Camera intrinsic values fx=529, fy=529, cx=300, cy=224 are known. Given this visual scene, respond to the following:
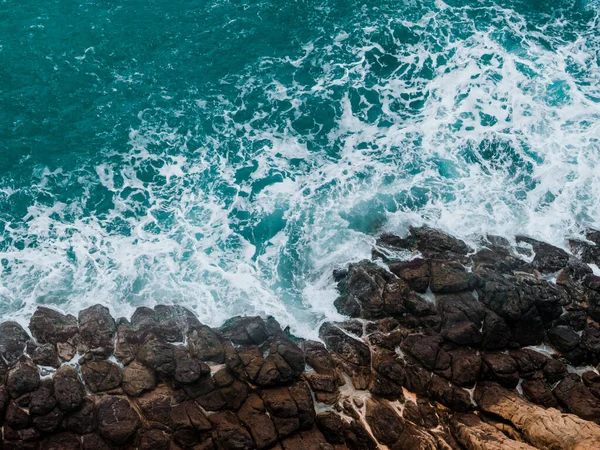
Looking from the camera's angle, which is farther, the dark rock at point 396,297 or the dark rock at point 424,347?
the dark rock at point 396,297

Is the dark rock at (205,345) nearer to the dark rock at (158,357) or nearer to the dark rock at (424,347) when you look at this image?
the dark rock at (158,357)

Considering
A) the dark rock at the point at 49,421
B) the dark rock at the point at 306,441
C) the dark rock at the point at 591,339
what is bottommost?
the dark rock at the point at 306,441

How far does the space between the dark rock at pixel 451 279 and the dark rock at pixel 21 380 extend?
2672 centimetres

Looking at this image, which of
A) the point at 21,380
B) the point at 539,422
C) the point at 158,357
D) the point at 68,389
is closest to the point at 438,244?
the point at 539,422

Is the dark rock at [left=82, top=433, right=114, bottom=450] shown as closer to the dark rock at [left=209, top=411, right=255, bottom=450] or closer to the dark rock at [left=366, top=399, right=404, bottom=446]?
the dark rock at [left=209, top=411, right=255, bottom=450]

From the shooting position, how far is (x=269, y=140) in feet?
163

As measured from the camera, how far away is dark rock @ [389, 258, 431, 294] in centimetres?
3800

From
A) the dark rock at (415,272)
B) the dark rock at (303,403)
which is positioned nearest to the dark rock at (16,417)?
the dark rock at (303,403)

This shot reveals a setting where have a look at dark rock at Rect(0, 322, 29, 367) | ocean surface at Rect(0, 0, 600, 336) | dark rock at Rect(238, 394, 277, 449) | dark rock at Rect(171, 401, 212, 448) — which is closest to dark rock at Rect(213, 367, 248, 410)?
dark rock at Rect(238, 394, 277, 449)

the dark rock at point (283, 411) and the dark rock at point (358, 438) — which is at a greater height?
the dark rock at point (283, 411)

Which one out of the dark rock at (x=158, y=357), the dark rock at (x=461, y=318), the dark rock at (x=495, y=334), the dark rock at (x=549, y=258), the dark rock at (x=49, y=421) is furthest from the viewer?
the dark rock at (x=549, y=258)

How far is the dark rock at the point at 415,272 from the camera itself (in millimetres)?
38000

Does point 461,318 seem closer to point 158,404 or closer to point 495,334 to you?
point 495,334

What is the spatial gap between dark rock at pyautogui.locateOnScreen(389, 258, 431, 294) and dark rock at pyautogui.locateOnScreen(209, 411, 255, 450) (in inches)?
607
